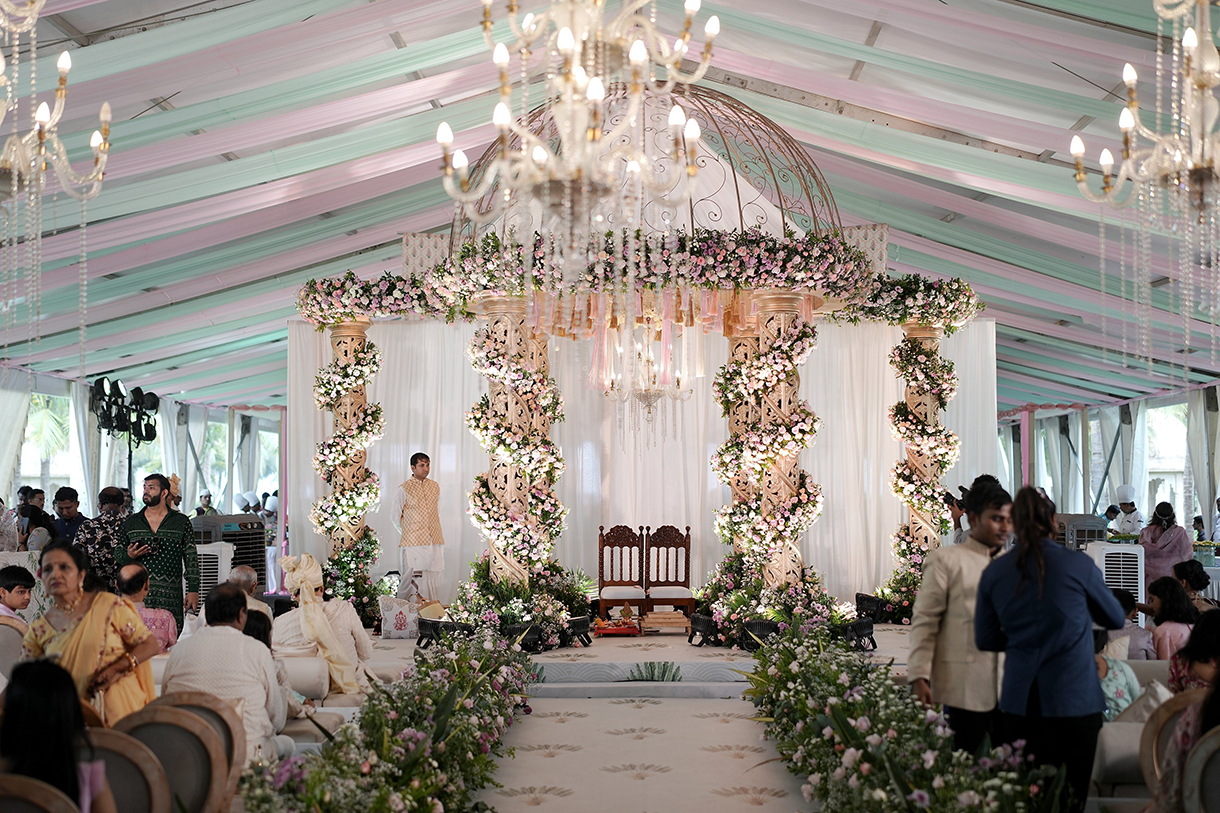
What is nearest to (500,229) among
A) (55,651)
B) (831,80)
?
(831,80)

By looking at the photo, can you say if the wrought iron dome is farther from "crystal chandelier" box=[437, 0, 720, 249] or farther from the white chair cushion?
"crystal chandelier" box=[437, 0, 720, 249]

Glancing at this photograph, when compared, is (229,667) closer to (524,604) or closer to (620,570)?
(524,604)

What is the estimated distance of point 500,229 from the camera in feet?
31.0

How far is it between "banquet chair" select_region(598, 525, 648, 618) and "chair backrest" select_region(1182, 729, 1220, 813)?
25.2ft

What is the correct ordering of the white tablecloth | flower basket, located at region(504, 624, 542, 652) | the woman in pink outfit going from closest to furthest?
flower basket, located at region(504, 624, 542, 652)
the woman in pink outfit
the white tablecloth

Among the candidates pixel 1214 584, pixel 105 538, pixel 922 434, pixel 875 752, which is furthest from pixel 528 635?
pixel 1214 584

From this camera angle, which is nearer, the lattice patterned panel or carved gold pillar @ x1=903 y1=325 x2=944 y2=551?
carved gold pillar @ x1=903 y1=325 x2=944 y2=551

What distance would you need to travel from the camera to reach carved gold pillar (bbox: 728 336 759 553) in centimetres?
963

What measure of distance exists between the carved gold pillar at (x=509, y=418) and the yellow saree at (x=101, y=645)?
16.7 feet

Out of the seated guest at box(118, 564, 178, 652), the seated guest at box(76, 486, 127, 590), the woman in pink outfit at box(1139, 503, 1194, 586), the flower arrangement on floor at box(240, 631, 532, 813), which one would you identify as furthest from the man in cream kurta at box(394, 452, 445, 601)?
the woman in pink outfit at box(1139, 503, 1194, 586)

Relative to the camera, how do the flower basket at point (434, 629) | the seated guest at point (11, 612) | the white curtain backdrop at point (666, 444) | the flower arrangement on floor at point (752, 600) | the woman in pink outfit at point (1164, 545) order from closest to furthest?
the seated guest at point (11, 612) → the flower basket at point (434, 629) → the flower arrangement on floor at point (752, 600) → the woman in pink outfit at point (1164, 545) → the white curtain backdrop at point (666, 444)

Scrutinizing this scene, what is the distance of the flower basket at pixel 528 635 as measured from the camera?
8.83 meters

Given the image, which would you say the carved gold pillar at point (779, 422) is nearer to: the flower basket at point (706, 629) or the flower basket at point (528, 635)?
the flower basket at point (706, 629)

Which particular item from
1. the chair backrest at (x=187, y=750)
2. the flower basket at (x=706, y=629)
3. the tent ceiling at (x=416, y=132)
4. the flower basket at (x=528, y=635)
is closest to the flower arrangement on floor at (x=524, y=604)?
the flower basket at (x=528, y=635)
